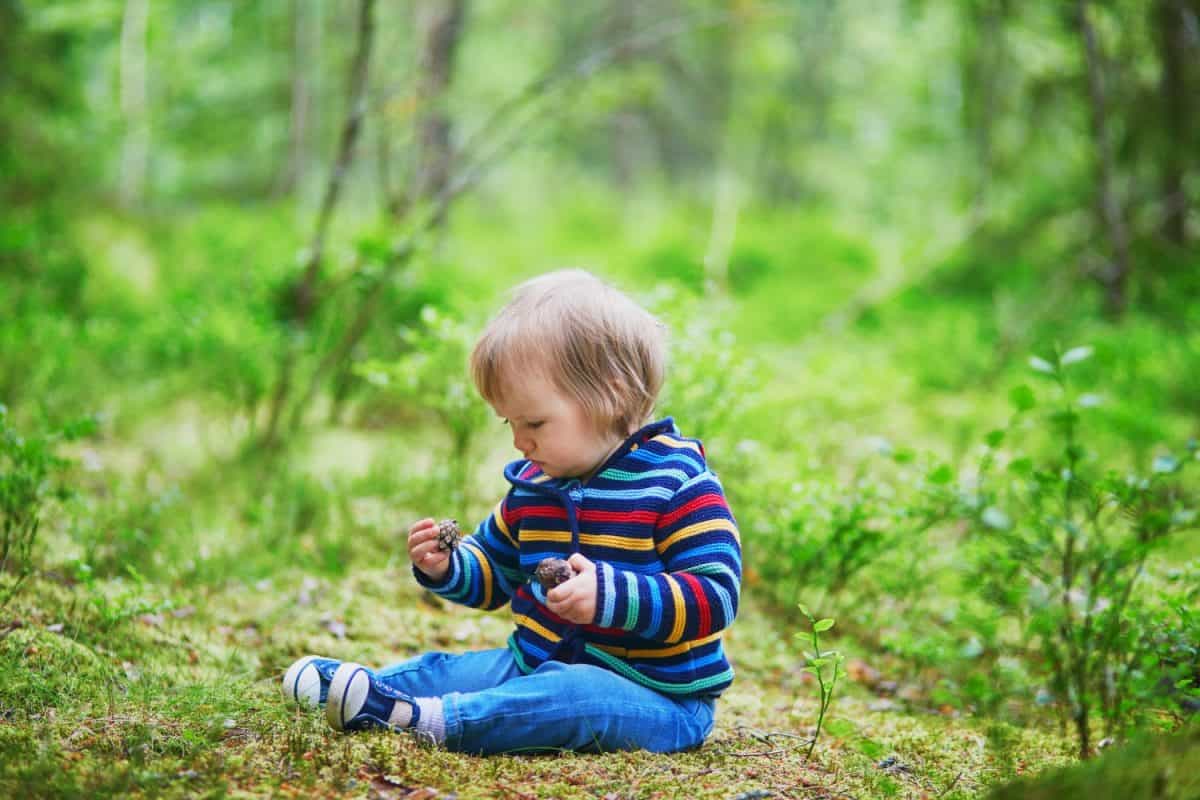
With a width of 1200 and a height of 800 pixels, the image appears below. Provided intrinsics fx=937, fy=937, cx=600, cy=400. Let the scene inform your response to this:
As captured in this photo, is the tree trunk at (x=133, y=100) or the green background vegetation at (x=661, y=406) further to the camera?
the tree trunk at (x=133, y=100)

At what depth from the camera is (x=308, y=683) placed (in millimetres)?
2230

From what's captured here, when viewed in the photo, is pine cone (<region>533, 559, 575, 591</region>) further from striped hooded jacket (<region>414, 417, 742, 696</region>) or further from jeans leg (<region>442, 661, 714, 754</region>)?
jeans leg (<region>442, 661, 714, 754</region>)

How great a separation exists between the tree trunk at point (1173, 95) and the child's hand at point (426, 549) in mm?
7089

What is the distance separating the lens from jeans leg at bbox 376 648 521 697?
7.98 ft

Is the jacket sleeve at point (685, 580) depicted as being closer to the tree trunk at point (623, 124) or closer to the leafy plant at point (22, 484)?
the leafy plant at point (22, 484)

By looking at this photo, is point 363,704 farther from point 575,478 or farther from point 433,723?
point 575,478

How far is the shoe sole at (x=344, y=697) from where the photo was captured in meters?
2.11

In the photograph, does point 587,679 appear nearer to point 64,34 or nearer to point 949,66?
point 64,34

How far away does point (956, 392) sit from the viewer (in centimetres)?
665

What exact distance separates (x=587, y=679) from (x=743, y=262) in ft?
30.9

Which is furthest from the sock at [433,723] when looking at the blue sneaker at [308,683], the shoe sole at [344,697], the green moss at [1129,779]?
the green moss at [1129,779]

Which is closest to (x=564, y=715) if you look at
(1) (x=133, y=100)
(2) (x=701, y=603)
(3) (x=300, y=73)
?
(2) (x=701, y=603)

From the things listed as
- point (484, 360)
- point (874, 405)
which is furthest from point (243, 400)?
point (874, 405)

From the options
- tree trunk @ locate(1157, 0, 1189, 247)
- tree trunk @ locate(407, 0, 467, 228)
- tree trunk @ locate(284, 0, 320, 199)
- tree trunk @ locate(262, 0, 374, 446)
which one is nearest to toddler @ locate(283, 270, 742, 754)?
tree trunk @ locate(262, 0, 374, 446)
